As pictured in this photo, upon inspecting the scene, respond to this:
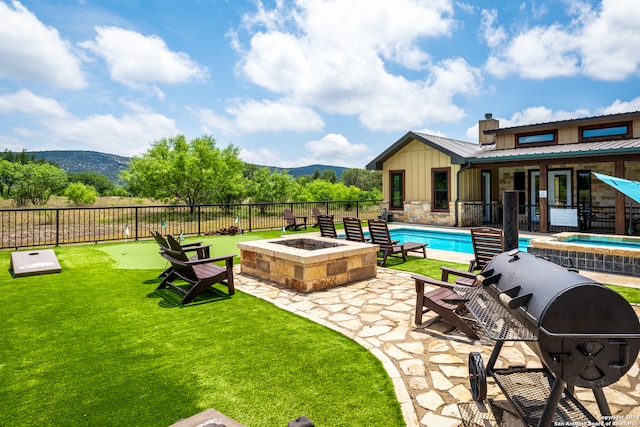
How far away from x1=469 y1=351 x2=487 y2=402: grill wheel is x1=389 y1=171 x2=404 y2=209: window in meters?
14.5

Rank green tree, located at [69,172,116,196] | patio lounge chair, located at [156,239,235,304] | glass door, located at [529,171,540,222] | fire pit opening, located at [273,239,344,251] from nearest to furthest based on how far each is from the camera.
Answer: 1. patio lounge chair, located at [156,239,235,304]
2. fire pit opening, located at [273,239,344,251]
3. glass door, located at [529,171,540,222]
4. green tree, located at [69,172,116,196]

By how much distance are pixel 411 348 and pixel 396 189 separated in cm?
1407

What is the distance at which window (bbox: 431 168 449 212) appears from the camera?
49.5 ft

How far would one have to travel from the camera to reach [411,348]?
342 centimetres

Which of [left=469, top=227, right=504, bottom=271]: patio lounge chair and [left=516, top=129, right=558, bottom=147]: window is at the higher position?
[left=516, top=129, right=558, bottom=147]: window

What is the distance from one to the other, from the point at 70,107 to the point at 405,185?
Answer: 2097cm

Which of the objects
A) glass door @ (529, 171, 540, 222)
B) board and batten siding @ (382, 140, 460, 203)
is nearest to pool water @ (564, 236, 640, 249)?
glass door @ (529, 171, 540, 222)

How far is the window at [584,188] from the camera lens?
1320cm

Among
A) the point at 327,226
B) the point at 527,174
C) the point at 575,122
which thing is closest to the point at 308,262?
the point at 327,226

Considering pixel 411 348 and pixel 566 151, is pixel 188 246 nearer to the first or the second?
pixel 411 348

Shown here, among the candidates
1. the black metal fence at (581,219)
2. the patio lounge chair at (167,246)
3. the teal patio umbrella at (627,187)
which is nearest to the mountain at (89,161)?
the black metal fence at (581,219)

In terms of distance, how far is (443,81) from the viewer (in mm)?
14242

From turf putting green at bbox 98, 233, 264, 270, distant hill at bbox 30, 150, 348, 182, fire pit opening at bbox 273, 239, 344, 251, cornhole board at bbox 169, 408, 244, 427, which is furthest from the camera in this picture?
distant hill at bbox 30, 150, 348, 182

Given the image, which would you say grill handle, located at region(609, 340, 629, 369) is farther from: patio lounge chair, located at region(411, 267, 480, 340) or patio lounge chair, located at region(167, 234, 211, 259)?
patio lounge chair, located at region(167, 234, 211, 259)
